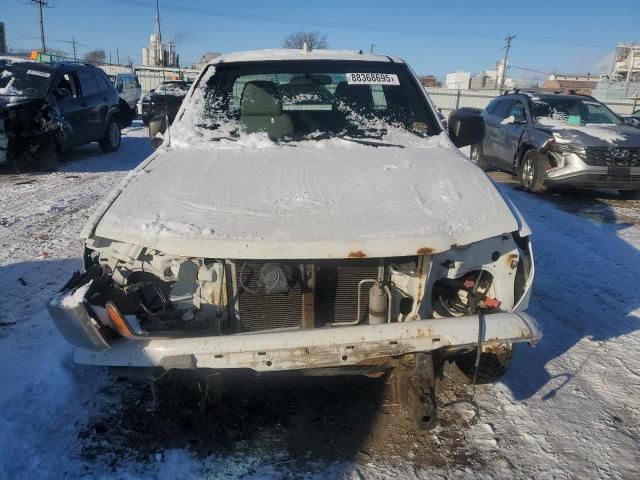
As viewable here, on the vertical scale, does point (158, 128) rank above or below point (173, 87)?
above

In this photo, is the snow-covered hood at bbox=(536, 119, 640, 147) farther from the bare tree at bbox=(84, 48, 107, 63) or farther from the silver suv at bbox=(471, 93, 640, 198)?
the bare tree at bbox=(84, 48, 107, 63)

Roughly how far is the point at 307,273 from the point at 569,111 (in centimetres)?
866

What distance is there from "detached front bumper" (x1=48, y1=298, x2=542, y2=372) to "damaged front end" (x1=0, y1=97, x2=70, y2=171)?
795 cm

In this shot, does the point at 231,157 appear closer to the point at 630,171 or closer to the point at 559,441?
the point at 559,441

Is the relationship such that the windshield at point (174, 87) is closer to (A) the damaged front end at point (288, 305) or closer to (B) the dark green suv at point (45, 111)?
(B) the dark green suv at point (45, 111)

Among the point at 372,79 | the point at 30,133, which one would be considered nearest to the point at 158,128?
the point at 372,79

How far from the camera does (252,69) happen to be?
4020 millimetres

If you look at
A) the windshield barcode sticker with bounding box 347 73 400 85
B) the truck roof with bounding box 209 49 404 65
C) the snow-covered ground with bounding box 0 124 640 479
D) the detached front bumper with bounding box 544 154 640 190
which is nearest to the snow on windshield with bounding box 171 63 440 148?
the windshield barcode sticker with bounding box 347 73 400 85

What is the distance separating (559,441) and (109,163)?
33.9 feet

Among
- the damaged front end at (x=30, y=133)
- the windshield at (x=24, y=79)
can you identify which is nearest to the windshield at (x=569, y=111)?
the damaged front end at (x=30, y=133)

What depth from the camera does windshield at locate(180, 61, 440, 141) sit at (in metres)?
3.76

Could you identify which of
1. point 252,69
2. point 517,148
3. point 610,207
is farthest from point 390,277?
point 517,148

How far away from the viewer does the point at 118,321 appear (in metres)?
2.27

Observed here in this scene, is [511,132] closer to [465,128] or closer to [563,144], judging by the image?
[563,144]
